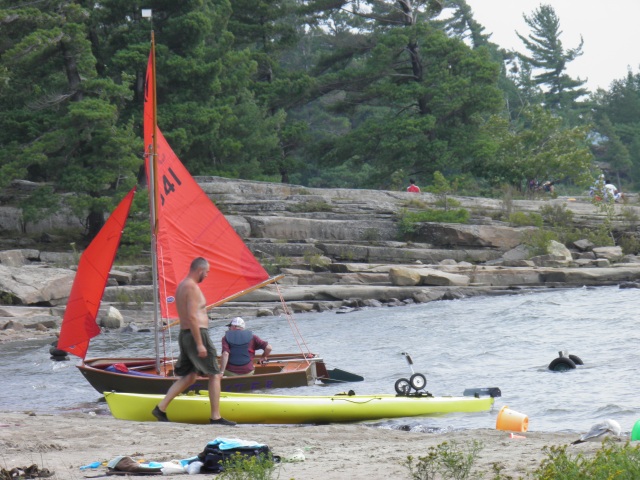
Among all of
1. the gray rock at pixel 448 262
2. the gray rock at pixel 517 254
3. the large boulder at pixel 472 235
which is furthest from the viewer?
the large boulder at pixel 472 235

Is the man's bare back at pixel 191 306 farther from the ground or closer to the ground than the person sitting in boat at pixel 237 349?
farther from the ground

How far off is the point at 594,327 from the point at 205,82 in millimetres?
20509

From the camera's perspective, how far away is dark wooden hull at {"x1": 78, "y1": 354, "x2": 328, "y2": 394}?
1284 centimetres

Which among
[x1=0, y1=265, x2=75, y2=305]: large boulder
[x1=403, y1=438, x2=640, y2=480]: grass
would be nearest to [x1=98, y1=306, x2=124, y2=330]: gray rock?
[x1=0, y1=265, x2=75, y2=305]: large boulder

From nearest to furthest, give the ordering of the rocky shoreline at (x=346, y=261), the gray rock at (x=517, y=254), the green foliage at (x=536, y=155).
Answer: the rocky shoreline at (x=346, y=261) < the gray rock at (x=517, y=254) < the green foliage at (x=536, y=155)

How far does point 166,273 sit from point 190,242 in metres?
0.67

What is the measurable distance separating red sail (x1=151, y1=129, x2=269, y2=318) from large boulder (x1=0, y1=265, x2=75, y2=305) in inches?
480

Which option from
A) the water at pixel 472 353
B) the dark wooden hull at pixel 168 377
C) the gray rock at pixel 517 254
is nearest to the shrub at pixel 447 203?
the gray rock at pixel 517 254

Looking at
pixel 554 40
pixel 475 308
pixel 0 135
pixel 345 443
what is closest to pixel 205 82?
pixel 0 135

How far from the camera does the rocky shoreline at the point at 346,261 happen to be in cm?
2605

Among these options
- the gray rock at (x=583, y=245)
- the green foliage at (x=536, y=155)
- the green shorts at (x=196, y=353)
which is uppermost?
the green foliage at (x=536, y=155)

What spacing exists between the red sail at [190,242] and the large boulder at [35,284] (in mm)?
12195

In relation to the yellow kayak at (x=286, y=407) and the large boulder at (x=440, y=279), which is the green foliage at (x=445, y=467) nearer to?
the yellow kayak at (x=286, y=407)

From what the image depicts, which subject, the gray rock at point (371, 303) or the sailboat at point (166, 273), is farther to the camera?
the gray rock at point (371, 303)
